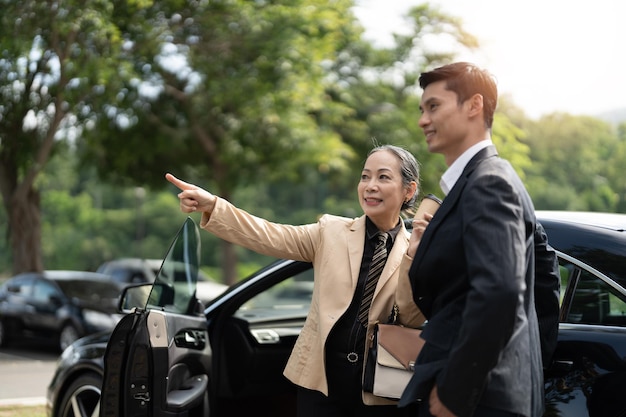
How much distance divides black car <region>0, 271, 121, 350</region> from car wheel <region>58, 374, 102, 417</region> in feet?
26.8

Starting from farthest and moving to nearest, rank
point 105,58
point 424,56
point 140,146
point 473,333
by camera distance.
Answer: point 424,56, point 140,146, point 105,58, point 473,333

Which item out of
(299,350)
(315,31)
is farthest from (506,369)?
(315,31)

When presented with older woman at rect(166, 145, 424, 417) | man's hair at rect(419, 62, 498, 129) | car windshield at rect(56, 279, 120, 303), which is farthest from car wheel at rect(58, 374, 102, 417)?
car windshield at rect(56, 279, 120, 303)

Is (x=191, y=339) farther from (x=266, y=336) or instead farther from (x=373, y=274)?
(x=373, y=274)

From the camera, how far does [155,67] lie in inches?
711

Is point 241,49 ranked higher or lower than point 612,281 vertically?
higher

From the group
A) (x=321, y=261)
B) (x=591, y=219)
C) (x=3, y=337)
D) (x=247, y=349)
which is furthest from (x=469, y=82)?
(x=3, y=337)

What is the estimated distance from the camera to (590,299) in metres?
3.40

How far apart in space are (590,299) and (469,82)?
1.30 meters

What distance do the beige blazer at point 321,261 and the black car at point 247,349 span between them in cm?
64

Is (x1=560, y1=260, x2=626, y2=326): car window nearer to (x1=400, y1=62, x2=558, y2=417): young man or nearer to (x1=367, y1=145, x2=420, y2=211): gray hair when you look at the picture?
(x1=367, y1=145, x2=420, y2=211): gray hair

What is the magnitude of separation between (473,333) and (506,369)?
0.20m

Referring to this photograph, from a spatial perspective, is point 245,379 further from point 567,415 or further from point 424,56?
point 424,56

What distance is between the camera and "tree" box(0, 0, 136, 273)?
14.4 m
